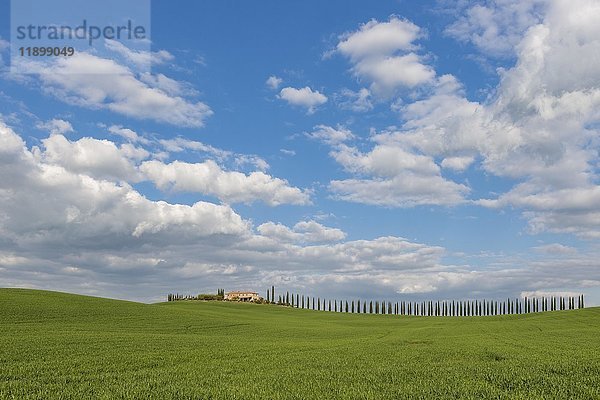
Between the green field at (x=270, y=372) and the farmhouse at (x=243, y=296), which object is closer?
the green field at (x=270, y=372)

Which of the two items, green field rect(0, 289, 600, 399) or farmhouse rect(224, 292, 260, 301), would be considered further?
farmhouse rect(224, 292, 260, 301)

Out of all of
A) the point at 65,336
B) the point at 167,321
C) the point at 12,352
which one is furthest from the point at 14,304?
the point at 12,352

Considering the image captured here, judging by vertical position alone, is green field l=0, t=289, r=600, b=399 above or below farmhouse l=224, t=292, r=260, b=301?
above

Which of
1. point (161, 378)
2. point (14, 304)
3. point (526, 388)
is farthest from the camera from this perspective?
point (14, 304)

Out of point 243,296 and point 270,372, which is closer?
point 270,372

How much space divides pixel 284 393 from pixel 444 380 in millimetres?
6604

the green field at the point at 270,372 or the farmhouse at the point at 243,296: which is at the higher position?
the green field at the point at 270,372

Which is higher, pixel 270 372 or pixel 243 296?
pixel 270 372

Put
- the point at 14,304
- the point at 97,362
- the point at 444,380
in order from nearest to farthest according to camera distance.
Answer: the point at 444,380
the point at 97,362
the point at 14,304

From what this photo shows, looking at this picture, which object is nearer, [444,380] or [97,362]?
[444,380]

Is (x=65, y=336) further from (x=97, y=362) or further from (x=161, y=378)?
(x=161, y=378)

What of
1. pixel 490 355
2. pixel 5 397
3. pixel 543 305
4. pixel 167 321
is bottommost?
pixel 543 305

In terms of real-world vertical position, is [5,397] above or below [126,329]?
above

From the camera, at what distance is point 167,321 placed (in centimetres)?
7312
